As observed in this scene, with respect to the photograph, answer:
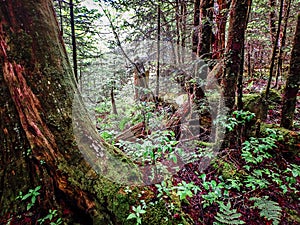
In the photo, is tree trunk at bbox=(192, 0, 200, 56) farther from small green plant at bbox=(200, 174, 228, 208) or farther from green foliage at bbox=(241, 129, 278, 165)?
small green plant at bbox=(200, 174, 228, 208)

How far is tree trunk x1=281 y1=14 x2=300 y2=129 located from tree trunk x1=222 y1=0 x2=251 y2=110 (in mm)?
2292

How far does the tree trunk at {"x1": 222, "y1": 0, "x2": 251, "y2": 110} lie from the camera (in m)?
3.75

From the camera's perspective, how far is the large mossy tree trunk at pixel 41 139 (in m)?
2.31

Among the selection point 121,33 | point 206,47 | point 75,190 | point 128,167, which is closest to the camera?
point 75,190

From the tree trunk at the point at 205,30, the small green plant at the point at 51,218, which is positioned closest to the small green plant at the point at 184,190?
the small green plant at the point at 51,218

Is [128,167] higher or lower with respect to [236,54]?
lower

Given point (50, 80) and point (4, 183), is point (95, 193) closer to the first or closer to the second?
point (4, 183)

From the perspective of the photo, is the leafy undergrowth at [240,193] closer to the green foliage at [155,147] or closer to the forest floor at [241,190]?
the forest floor at [241,190]

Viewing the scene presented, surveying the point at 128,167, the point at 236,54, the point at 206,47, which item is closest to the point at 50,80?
the point at 128,167

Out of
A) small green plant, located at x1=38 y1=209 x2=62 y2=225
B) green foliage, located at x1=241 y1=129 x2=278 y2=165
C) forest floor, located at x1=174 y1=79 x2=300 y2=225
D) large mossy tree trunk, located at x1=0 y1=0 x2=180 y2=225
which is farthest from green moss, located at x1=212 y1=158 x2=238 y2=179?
small green plant, located at x1=38 y1=209 x2=62 y2=225

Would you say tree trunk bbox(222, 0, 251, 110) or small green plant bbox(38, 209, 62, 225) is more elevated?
tree trunk bbox(222, 0, 251, 110)

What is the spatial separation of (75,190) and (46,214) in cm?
55

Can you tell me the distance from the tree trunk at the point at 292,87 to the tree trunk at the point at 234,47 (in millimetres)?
2292

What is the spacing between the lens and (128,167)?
278 centimetres
